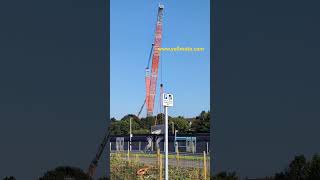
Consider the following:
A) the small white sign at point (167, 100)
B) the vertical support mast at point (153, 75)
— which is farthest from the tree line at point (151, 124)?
the small white sign at point (167, 100)

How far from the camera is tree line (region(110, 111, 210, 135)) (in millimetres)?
8062

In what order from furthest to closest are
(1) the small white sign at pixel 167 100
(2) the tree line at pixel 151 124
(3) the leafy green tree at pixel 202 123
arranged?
(3) the leafy green tree at pixel 202 123
(2) the tree line at pixel 151 124
(1) the small white sign at pixel 167 100

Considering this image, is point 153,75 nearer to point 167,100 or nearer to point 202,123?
point 202,123
